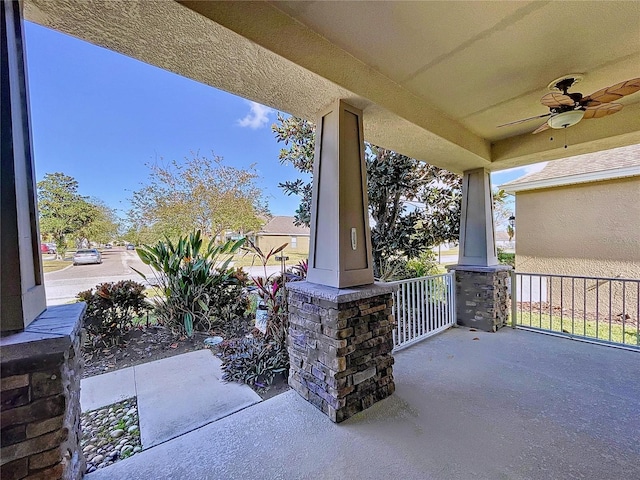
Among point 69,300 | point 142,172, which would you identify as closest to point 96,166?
point 142,172

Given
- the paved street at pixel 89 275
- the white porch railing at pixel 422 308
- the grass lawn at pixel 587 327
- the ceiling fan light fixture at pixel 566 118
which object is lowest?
the grass lawn at pixel 587 327

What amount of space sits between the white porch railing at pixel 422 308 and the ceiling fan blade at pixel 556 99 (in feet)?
7.52

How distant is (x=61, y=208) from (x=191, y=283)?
3554 mm

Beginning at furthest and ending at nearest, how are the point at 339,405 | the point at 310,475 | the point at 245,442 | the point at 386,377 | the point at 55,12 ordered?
1. the point at 386,377
2. the point at 339,405
3. the point at 245,442
4. the point at 310,475
5. the point at 55,12

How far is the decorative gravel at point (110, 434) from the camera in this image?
187cm

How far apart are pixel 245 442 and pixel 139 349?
2679 mm

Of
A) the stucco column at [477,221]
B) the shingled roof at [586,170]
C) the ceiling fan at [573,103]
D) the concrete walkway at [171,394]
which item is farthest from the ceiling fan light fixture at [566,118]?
the concrete walkway at [171,394]

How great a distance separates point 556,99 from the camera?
7.74 ft

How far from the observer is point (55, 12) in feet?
4.73

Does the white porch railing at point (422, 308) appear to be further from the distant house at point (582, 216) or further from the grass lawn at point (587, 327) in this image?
the distant house at point (582, 216)

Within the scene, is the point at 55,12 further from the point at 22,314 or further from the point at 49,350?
the point at 49,350

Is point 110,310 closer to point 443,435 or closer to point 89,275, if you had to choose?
point 89,275

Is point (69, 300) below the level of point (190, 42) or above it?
below

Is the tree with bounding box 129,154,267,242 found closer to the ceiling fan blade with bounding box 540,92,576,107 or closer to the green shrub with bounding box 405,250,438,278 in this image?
the green shrub with bounding box 405,250,438,278
